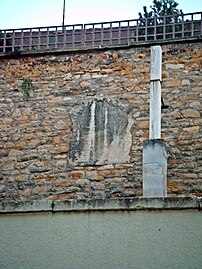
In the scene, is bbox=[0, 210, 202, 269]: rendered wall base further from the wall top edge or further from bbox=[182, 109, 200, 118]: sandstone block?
the wall top edge

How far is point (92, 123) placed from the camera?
29.0 ft

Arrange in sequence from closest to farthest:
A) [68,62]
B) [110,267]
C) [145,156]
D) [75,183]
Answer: [110,267] < [145,156] < [75,183] < [68,62]

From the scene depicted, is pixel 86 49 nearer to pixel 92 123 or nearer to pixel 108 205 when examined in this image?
pixel 92 123

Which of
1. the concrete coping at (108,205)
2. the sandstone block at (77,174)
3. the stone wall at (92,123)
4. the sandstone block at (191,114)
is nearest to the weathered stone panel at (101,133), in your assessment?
the stone wall at (92,123)

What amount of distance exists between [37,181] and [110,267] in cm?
496

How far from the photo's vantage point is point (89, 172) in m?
8.55

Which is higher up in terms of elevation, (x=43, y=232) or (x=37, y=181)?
(x=37, y=181)

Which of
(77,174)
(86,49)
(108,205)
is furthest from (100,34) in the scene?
(108,205)

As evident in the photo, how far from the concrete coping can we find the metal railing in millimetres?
5387

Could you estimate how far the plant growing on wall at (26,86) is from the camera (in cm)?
926

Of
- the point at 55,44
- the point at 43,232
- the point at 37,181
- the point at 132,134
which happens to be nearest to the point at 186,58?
the point at 132,134

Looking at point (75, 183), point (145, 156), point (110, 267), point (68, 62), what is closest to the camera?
point (110, 267)

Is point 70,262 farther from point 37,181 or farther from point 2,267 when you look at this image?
point 37,181

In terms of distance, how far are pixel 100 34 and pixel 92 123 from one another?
5.28ft
